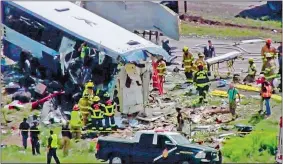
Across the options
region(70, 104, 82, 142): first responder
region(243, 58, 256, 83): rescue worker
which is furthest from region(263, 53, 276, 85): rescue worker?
region(70, 104, 82, 142): first responder

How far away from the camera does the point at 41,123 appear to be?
80.0 feet

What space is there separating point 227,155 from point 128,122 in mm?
2030

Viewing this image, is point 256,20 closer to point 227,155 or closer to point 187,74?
point 187,74

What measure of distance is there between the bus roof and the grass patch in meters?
1.15

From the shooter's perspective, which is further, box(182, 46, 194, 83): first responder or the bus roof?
box(182, 46, 194, 83): first responder

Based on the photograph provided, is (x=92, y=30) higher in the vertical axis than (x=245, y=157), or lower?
higher

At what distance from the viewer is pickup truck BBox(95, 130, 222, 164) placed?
23.5 m

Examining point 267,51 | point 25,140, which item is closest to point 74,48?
point 25,140

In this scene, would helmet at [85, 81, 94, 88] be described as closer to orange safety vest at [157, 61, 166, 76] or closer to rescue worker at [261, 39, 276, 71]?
orange safety vest at [157, 61, 166, 76]

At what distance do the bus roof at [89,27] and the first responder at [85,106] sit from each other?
0.95 meters

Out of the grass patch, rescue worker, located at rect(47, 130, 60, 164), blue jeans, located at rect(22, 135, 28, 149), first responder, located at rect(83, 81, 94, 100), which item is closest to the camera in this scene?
rescue worker, located at rect(47, 130, 60, 164)

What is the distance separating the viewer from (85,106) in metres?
24.3

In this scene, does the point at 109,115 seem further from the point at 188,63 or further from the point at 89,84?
the point at 188,63

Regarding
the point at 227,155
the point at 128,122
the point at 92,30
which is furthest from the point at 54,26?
the point at 227,155
